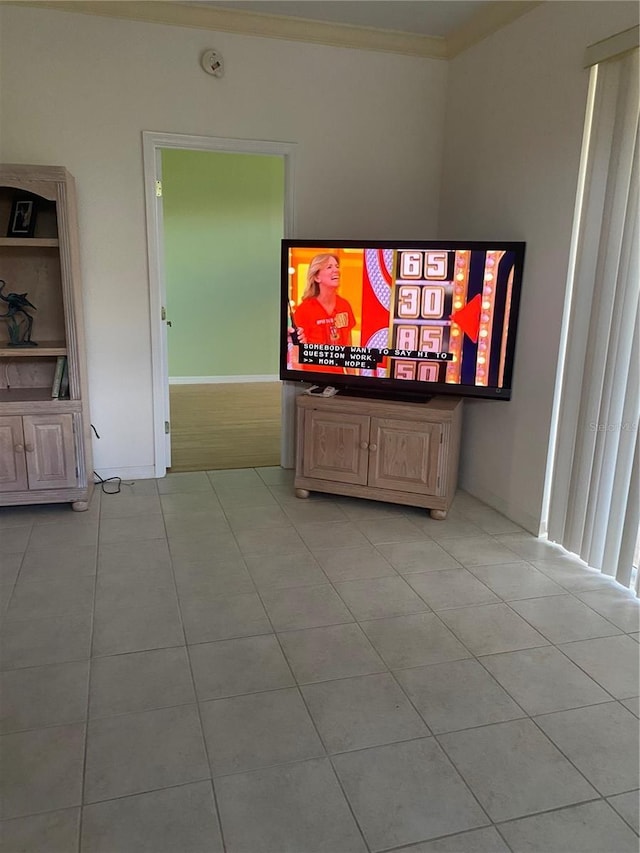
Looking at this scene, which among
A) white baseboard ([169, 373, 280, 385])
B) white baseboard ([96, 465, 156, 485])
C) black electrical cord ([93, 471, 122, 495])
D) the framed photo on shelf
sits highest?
the framed photo on shelf

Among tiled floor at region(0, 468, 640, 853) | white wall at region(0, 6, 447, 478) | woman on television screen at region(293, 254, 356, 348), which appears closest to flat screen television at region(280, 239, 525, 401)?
woman on television screen at region(293, 254, 356, 348)

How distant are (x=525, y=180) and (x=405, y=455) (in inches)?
62.0

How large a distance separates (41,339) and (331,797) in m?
3.05

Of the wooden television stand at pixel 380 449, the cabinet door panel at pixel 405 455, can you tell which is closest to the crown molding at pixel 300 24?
the wooden television stand at pixel 380 449

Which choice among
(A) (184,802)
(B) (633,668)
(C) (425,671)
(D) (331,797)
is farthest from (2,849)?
(B) (633,668)

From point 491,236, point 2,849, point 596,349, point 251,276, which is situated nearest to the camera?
point 2,849

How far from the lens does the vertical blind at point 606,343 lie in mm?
2613

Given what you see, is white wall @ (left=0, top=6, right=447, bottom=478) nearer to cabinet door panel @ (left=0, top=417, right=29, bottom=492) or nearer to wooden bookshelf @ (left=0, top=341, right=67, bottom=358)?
wooden bookshelf @ (left=0, top=341, right=67, bottom=358)

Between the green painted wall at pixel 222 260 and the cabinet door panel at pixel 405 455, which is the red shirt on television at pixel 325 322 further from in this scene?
the green painted wall at pixel 222 260

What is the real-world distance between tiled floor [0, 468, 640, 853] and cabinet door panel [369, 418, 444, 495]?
31 centimetres

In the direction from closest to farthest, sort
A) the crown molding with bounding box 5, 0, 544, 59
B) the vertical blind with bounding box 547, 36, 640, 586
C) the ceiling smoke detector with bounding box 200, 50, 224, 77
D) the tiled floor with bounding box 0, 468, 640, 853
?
the tiled floor with bounding box 0, 468, 640, 853 < the vertical blind with bounding box 547, 36, 640, 586 < the crown molding with bounding box 5, 0, 544, 59 < the ceiling smoke detector with bounding box 200, 50, 224, 77

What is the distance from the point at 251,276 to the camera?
23.7 ft

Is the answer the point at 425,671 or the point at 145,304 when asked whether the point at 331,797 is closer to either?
the point at 425,671

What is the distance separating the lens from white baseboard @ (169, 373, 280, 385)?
7.21 metres
